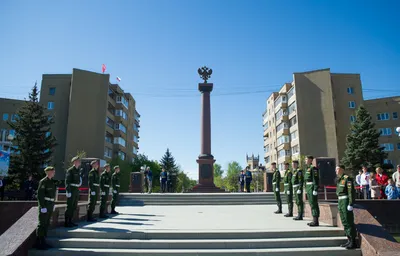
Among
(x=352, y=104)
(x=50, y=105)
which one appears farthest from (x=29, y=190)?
(x=352, y=104)

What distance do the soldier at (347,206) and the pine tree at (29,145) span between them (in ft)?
105

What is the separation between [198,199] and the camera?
1842 cm

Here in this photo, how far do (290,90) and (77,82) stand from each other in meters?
35.1

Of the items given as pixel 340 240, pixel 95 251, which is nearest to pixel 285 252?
pixel 340 240

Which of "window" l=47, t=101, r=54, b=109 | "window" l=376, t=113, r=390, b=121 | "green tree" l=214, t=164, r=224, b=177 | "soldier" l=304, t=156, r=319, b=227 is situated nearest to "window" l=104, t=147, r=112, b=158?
"window" l=47, t=101, r=54, b=109

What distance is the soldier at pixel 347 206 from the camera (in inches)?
282

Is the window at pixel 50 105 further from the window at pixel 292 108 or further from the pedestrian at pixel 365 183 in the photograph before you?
the pedestrian at pixel 365 183

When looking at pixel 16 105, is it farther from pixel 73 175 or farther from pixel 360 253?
pixel 360 253

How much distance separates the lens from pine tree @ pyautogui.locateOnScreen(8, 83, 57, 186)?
31375 mm

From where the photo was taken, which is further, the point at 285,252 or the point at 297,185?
the point at 297,185

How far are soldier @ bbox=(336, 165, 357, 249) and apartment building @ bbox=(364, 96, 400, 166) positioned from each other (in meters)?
45.6

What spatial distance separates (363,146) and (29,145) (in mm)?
37916

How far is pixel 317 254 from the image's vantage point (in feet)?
22.5

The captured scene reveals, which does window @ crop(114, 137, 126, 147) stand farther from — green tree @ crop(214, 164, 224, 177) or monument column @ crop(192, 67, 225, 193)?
green tree @ crop(214, 164, 224, 177)
